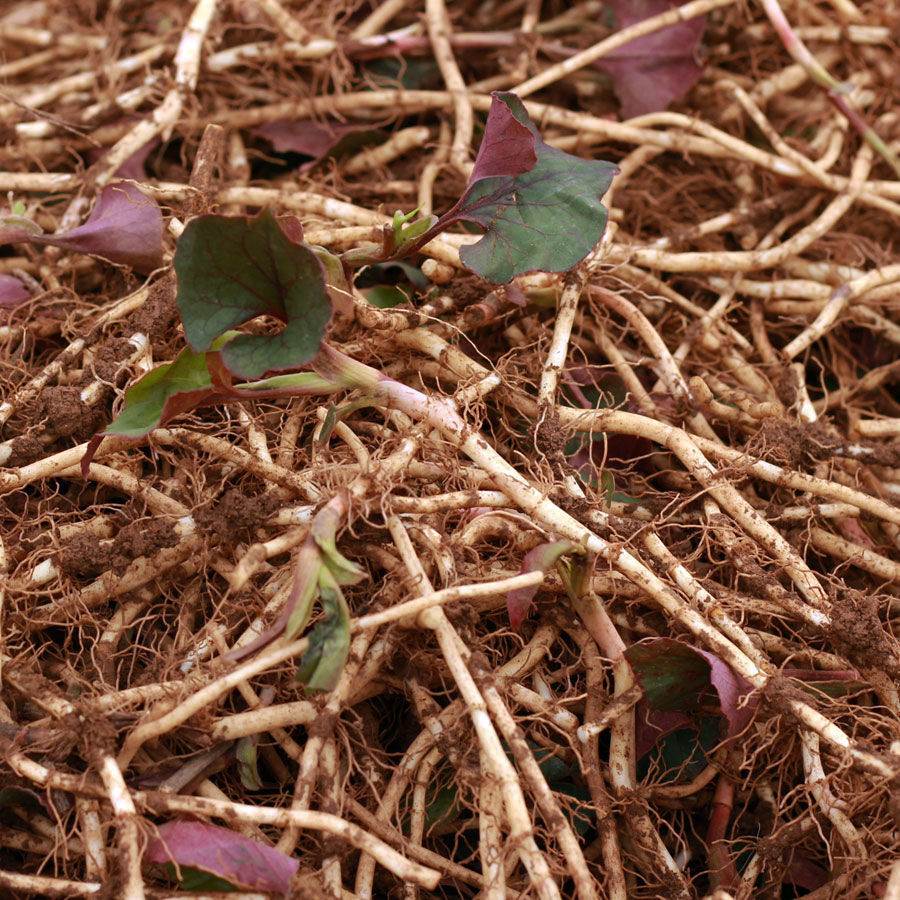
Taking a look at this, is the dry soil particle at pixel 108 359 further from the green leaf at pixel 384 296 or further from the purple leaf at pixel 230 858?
the purple leaf at pixel 230 858

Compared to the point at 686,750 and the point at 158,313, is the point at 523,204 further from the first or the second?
the point at 686,750

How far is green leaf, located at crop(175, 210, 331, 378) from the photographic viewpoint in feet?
2.20

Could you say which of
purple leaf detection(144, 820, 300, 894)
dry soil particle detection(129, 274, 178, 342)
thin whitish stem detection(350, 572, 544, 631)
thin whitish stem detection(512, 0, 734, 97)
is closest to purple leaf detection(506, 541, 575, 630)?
thin whitish stem detection(350, 572, 544, 631)

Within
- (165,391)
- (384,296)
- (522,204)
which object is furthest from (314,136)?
(165,391)

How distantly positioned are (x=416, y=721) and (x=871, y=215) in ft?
2.47

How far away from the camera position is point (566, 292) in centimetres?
91

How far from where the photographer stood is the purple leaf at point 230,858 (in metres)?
0.64

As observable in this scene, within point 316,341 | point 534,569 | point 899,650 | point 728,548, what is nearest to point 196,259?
point 316,341

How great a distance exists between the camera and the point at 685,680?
73 centimetres

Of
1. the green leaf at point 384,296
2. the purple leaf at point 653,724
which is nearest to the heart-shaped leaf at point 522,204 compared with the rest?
the green leaf at point 384,296

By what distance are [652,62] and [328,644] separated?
810mm

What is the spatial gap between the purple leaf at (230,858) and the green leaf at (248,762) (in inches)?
2.7

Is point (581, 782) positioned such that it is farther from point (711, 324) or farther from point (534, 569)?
point (711, 324)

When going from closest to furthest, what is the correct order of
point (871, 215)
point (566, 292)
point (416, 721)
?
1. point (416, 721)
2. point (566, 292)
3. point (871, 215)
